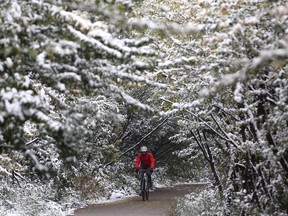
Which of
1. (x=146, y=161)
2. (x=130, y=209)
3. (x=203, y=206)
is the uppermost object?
(x=146, y=161)

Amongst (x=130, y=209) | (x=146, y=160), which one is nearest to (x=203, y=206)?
(x=130, y=209)

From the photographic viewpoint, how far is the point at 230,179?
9531 millimetres

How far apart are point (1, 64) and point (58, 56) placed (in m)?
0.52

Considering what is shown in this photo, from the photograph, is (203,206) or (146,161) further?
(146,161)

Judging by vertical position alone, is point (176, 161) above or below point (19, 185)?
above

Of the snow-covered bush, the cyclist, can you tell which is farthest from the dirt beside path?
the cyclist

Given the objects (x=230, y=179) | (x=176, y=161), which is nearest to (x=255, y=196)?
(x=230, y=179)

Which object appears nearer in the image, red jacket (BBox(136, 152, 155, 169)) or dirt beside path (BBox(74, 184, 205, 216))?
dirt beside path (BBox(74, 184, 205, 216))

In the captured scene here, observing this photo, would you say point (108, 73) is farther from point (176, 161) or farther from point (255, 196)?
point (176, 161)

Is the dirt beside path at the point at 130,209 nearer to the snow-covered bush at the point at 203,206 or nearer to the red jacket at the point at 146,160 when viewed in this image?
the snow-covered bush at the point at 203,206

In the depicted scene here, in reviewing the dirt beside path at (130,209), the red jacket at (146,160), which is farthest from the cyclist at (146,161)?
the dirt beside path at (130,209)

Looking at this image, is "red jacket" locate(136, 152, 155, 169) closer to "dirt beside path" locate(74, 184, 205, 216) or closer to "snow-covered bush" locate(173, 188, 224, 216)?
"dirt beside path" locate(74, 184, 205, 216)

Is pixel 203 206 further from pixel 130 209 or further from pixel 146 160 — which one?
pixel 146 160

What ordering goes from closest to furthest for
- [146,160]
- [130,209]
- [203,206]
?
[203,206]
[130,209]
[146,160]
